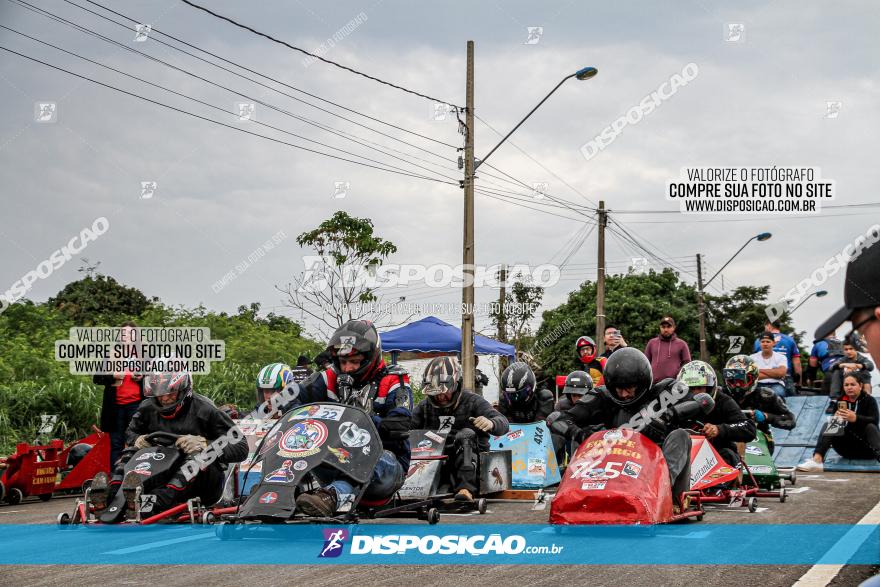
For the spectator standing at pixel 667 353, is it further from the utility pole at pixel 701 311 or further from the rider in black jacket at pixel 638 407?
the utility pole at pixel 701 311

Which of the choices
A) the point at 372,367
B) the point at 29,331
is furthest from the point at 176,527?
the point at 29,331

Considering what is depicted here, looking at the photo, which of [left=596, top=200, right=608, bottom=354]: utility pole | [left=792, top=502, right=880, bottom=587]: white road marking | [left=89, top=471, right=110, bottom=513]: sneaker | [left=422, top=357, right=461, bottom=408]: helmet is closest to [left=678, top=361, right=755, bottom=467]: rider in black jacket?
[left=792, top=502, right=880, bottom=587]: white road marking

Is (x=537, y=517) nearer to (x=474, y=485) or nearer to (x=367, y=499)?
Result: (x=474, y=485)

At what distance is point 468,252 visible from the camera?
67.9 ft

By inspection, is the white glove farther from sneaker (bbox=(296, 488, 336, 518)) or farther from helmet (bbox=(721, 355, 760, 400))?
helmet (bbox=(721, 355, 760, 400))

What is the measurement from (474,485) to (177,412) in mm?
3206

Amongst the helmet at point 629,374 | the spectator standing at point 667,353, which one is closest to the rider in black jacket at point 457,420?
the helmet at point 629,374

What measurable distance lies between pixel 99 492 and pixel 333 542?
10.9 feet

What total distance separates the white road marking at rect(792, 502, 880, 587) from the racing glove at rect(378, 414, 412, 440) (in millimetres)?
3626

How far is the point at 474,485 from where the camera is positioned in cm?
1045

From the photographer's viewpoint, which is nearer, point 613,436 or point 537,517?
point 613,436

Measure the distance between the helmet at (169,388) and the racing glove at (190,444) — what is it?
0.44 m

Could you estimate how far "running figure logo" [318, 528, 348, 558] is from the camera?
6.94 m

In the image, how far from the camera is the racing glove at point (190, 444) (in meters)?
9.38
